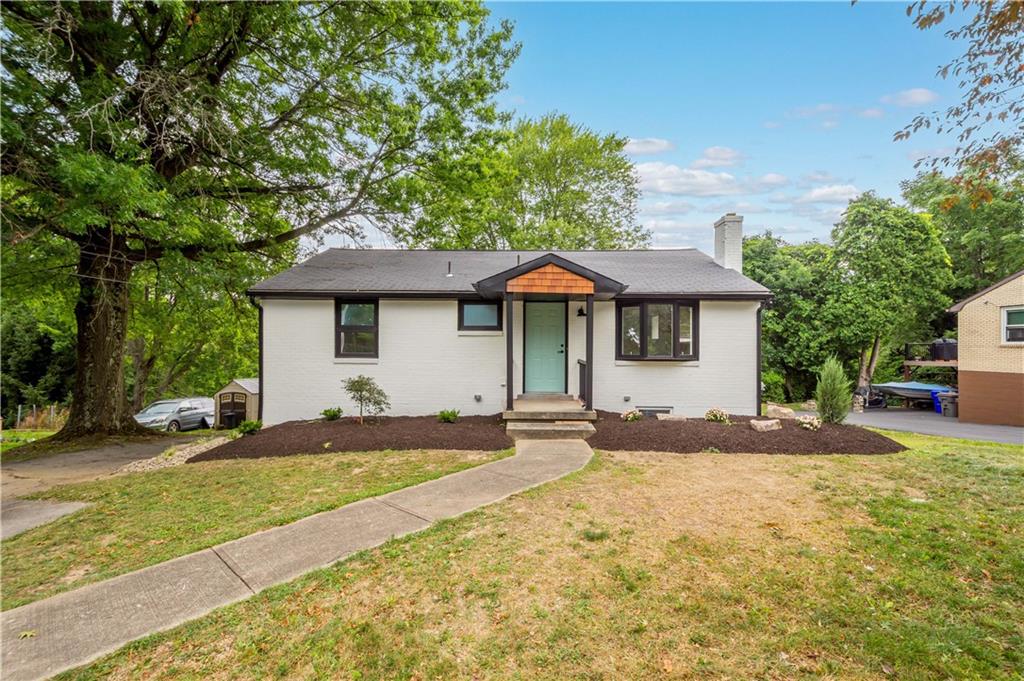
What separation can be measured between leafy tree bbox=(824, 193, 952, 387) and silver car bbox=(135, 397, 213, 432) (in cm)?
2923

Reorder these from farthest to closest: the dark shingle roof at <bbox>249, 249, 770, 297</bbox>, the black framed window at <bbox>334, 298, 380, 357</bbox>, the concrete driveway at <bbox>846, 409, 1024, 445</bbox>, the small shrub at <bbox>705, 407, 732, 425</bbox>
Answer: the concrete driveway at <bbox>846, 409, 1024, 445</bbox> → the black framed window at <bbox>334, 298, 380, 357</bbox> → the dark shingle roof at <bbox>249, 249, 770, 297</bbox> → the small shrub at <bbox>705, 407, 732, 425</bbox>

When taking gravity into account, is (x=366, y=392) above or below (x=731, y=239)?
below

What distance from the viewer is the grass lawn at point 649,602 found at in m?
2.61

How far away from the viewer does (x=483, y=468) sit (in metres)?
6.39

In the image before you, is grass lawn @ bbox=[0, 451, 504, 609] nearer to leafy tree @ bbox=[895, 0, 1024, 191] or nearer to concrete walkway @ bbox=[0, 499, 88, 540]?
concrete walkway @ bbox=[0, 499, 88, 540]

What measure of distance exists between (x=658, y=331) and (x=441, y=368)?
18.4ft

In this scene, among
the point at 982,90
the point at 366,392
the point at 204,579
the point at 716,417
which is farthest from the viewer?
the point at 366,392

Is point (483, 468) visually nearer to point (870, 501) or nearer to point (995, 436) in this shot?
point (870, 501)

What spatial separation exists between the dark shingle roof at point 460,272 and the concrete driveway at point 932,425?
8544mm

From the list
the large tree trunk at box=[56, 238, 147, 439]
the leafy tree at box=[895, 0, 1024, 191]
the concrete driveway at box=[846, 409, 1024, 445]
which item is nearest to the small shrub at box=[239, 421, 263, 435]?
the large tree trunk at box=[56, 238, 147, 439]

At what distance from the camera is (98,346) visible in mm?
10414

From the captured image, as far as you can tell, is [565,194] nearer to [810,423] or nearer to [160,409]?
[810,423]

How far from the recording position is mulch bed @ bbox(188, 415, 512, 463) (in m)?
7.86

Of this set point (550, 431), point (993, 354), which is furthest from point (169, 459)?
point (993, 354)
